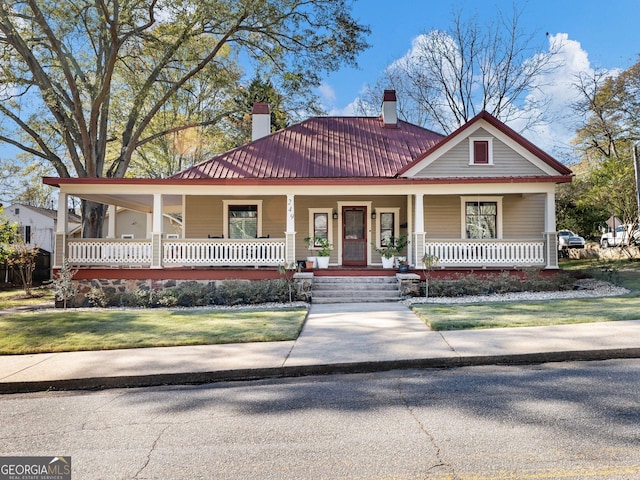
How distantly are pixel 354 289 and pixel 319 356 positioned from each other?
21.8 feet

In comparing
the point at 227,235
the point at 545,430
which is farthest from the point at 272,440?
the point at 227,235

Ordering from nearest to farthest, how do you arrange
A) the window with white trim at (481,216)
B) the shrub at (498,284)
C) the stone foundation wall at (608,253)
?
the shrub at (498,284), the window with white trim at (481,216), the stone foundation wall at (608,253)

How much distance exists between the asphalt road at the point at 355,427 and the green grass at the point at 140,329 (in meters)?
1.91

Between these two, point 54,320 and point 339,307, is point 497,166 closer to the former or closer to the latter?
point 339,307

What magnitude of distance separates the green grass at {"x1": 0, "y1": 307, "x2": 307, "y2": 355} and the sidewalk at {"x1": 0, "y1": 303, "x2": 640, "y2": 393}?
1.11ft

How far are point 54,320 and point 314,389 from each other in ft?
22.6

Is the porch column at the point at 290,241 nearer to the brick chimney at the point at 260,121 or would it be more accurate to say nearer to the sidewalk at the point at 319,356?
the sidewalk at the point at 319,356

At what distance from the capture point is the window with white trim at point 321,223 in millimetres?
15617

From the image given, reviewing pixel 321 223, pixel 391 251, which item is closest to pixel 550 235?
pixel 391 251

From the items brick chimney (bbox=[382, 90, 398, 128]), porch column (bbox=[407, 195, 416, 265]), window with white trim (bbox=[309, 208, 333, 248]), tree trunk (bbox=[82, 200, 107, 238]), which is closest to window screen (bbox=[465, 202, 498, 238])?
porch column (bbox=[407, 195, 416, 265])

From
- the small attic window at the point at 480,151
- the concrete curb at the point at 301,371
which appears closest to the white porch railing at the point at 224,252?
the small attic window at the point at 480,151

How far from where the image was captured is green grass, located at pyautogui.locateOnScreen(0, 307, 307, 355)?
6.77 m

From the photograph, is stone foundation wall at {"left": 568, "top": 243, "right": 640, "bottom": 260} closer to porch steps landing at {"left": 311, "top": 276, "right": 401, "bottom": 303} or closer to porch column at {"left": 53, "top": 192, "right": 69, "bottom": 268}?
porch steps landing at {"left": 311, "top": 276, "right": 401, "bottom": 303}

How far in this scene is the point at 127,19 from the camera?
1716cm
